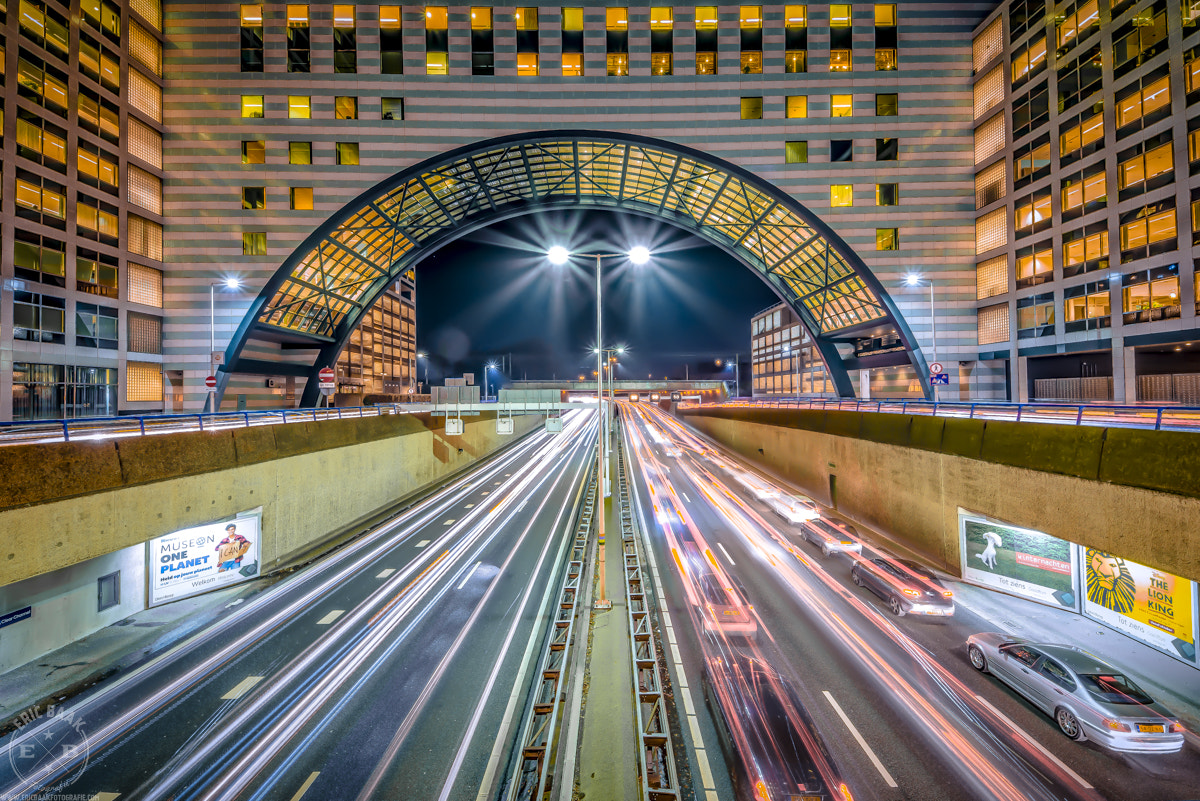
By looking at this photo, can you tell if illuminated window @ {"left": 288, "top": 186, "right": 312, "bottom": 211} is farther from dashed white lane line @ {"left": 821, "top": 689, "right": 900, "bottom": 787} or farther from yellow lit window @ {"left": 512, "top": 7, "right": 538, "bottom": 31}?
dashed white lane line @ {"left": 821, "top": 689, "right": 900, "bottom": 787}

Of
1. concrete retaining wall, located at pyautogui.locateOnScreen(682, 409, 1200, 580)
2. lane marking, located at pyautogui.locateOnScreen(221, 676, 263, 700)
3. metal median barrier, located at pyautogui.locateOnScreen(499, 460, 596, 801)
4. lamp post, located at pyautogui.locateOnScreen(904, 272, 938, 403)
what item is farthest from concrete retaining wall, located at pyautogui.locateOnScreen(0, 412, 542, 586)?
lamp post, located at pyautogui.locateOnScreen(904, 272, 938, 403)

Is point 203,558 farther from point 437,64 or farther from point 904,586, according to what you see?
point 437,64

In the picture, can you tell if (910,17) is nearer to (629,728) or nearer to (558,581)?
(558,581)

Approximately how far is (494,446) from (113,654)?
40.4 metres

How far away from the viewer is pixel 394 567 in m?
19.1

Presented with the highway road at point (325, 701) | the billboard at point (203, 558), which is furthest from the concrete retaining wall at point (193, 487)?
the highway road at point (325, 701)

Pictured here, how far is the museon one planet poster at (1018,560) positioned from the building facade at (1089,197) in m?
23.3

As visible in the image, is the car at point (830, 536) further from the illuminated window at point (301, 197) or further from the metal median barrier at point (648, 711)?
the illuminated window at point (301, 197)

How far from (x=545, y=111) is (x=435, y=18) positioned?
12.1m

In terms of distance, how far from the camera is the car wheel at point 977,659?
458 inches

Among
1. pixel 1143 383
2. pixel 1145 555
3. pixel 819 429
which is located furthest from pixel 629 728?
pixel 1143 383

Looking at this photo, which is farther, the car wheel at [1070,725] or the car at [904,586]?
the car at [904,586]

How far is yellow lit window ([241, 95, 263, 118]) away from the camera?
1570 inches

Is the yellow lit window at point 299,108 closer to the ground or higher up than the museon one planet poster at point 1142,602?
higher up
